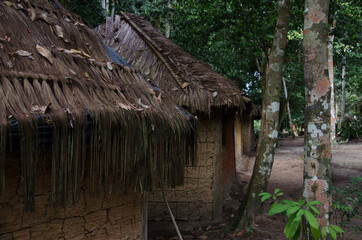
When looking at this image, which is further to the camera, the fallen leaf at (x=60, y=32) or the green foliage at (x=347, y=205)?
the green foliage at (x=347, y=205)

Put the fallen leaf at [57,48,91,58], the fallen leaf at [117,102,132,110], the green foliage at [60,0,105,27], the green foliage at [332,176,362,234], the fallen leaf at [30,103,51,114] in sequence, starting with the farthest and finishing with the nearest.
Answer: the green foliage at [60,0,105,27] < the green foliage at [332,176,362,234] < the fallen leaf at [57,48,91,58] < the fallen leaf at [117,102,132,110] < the fallen leaf at [30,103,51,114]

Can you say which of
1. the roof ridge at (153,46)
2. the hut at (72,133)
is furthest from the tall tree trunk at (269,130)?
the hut at (72,133)

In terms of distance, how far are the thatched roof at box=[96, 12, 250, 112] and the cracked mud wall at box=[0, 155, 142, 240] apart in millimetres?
2510

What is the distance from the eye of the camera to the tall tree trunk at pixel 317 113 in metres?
3.32

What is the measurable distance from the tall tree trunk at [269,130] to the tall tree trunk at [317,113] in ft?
6.35

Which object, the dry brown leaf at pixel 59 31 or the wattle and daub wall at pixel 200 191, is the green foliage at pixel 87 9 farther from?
the wattle and daub wall at pixel 200 191

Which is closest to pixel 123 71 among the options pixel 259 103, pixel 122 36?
pixel 122 36

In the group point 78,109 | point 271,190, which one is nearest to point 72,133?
point 78,109

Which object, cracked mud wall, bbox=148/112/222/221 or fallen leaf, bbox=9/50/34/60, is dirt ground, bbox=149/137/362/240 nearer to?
cracked mud wall, bbox=148/112/222/221

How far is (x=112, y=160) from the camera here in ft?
→ 9.91

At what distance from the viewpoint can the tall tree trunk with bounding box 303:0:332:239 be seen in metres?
3.32

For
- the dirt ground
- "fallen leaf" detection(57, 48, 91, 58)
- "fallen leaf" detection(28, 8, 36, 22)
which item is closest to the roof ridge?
"fallen leaf" detection(57, 48, 91, 58)

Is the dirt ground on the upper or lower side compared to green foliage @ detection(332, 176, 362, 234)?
lower

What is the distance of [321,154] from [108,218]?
2.46m
